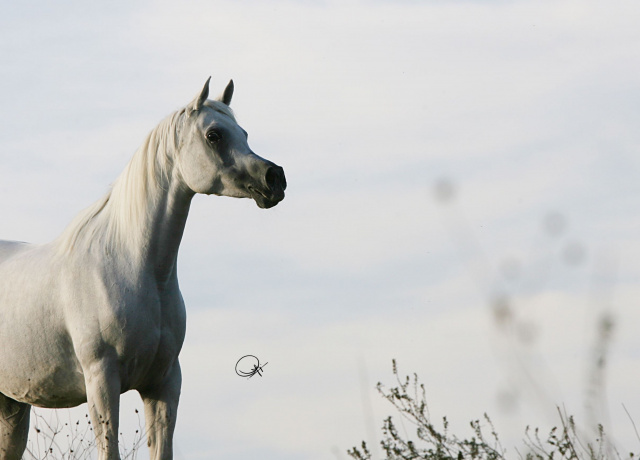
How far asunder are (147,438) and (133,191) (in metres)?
1.44

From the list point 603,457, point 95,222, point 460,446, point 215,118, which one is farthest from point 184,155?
point 603,457

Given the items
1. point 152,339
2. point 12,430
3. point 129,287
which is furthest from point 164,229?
point 12,430

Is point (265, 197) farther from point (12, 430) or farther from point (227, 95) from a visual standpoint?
point (12, 430)

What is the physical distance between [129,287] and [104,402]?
64 centimetres

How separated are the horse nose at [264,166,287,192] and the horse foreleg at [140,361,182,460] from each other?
127 cm

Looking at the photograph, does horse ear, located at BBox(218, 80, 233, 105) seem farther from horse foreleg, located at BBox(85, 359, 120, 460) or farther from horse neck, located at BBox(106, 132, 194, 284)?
horse foreleg, located at BBox(85, 359, 120, 460)

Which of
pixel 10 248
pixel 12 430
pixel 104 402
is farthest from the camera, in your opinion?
pixel 12 430

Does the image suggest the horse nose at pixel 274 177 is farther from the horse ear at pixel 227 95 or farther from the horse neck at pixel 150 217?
the horse ear at pixel 227 95

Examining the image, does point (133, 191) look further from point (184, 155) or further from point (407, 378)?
point (407, 378)

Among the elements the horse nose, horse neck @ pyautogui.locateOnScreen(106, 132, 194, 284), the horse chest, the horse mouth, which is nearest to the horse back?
horse neck @ pyautogui.locateOnScreen(106, 132, 194, 284)

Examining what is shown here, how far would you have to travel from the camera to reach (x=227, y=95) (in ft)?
19.2

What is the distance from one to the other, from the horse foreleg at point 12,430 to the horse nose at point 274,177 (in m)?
2.86

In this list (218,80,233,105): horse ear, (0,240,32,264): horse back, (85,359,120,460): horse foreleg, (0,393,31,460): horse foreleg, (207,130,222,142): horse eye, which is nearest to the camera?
(85,359,120,460): horse foreleg

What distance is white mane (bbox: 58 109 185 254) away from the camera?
5.45 m
